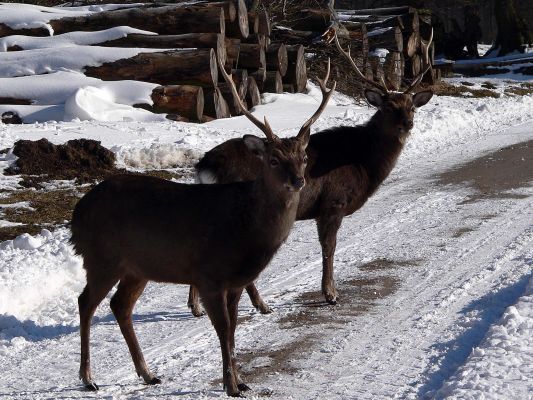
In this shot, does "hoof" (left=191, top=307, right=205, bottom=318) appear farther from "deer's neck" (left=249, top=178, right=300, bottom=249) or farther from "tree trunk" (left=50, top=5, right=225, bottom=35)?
"tree trunk" (left=50, top=5, right=225, bottom=35)

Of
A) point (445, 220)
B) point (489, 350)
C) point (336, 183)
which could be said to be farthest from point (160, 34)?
point (489, 350)

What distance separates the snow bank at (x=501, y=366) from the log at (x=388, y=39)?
19.9 metres

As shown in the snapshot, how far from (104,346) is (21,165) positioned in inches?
246

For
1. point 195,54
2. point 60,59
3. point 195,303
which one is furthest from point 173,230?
point 60,59

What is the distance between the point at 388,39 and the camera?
26312 mm

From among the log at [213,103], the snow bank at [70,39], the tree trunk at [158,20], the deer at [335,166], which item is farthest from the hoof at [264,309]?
the tree trunk at [158,20]

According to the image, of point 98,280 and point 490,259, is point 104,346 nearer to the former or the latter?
point 98,280

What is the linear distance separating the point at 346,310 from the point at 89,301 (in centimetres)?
257

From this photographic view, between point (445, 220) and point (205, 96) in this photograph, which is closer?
point (445, 220)

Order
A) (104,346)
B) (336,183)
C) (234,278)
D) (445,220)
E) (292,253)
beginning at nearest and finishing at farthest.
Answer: (234,278), (104,346), (336,183), (292,253), (445,220)

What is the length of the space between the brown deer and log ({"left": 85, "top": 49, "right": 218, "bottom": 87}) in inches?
416

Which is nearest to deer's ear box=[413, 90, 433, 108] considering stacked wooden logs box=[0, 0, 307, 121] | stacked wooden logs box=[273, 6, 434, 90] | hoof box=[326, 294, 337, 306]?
hoof box=[326, 294, 337, 306]

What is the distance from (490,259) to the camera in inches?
365

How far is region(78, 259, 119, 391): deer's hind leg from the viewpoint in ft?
20.3
